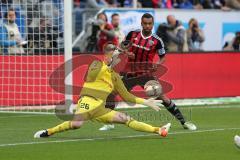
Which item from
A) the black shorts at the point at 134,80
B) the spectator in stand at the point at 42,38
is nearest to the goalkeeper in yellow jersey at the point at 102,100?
the black shorts at the point at 134,80

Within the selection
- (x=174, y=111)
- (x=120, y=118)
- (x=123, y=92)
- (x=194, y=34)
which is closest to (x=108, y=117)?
(x=120, y=118)

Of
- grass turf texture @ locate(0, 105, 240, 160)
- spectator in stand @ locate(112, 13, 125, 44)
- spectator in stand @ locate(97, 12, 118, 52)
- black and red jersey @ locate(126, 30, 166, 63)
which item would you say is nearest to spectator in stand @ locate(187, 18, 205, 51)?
spectator in stand @ locate(112, 13, 125, 44)

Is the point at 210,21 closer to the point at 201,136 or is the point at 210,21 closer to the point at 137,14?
the point at 137,14

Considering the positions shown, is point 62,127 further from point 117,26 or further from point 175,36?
point 175,36

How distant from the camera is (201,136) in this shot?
46.6ft

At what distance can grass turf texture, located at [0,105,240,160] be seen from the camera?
11.6m

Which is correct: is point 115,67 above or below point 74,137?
above

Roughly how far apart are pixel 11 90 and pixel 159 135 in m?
6.43

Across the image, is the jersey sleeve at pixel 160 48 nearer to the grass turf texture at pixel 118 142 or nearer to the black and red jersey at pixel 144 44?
the black and red jersey at pixel 144 44

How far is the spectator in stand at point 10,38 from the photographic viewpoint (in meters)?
19.9

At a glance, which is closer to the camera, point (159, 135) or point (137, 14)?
point (159, 135)

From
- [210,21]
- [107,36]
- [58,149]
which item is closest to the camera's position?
[58,149]

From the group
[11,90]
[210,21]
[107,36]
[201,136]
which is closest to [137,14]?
[107,36]

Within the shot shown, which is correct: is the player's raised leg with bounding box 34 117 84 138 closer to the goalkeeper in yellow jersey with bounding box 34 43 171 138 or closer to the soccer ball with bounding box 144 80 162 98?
the goalkeeper in yellow jersey with bounding box 34 43 171 138
